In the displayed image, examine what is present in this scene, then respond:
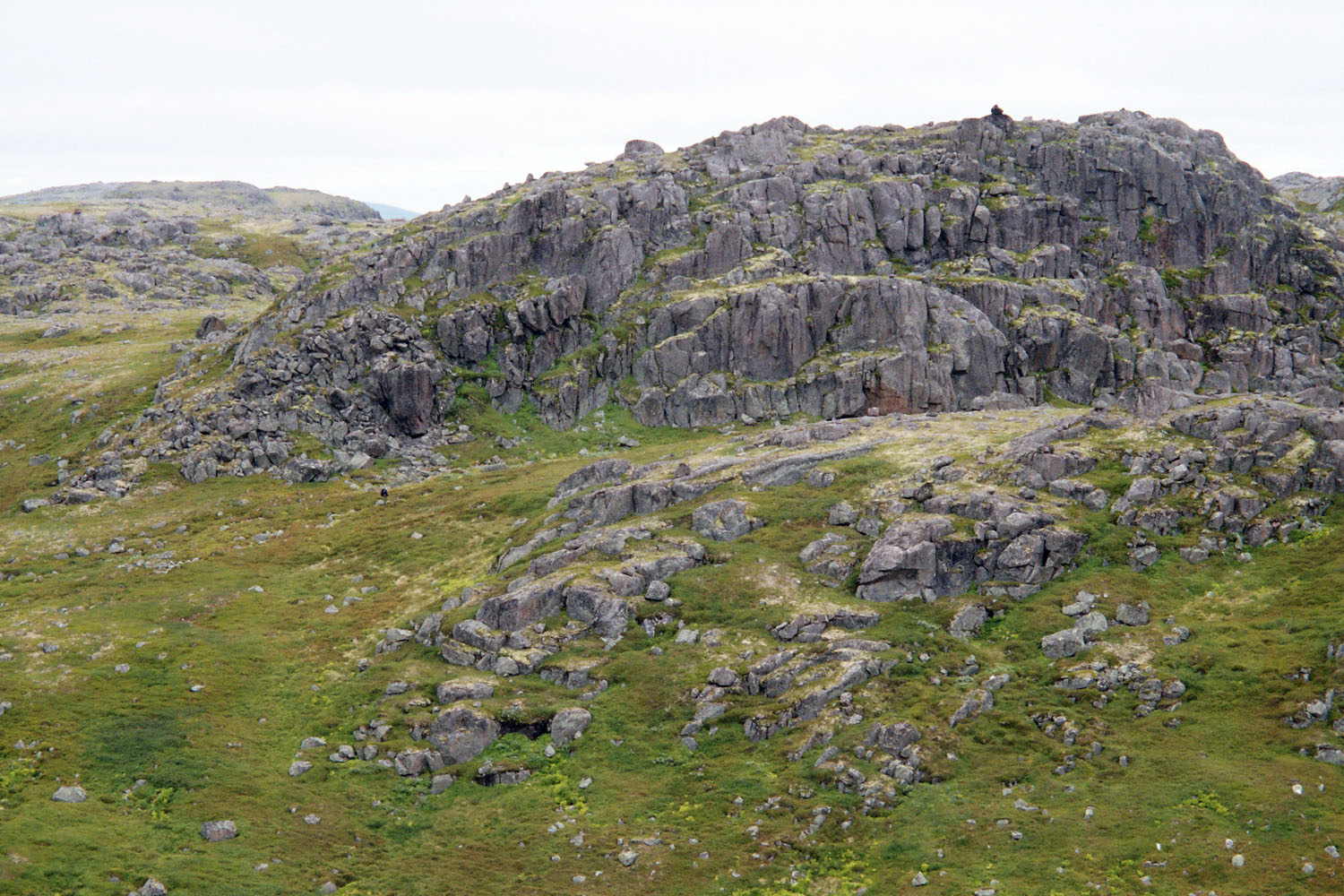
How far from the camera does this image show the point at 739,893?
109 feet

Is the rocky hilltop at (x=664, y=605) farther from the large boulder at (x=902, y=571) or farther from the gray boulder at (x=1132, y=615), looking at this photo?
the gray boulder at (x=1132, y=615)

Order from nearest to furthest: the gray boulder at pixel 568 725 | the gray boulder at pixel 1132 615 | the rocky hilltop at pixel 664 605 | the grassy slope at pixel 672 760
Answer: the grassy slope at pixel 672 760 < the rocky hilltop at pixel 664 605 < the gray boulder at pixel 568 725 < the gray boulder at pixel 1132 615

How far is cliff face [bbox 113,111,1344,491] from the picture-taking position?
105250 millimetres

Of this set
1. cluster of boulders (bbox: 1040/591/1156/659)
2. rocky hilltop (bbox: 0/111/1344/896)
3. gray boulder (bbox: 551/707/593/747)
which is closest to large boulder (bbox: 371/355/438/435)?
rocky hilltop (bbox: 0/111/1344/896)

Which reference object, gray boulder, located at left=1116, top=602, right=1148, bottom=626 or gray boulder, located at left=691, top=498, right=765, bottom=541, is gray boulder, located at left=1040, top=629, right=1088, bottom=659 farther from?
gray boulder, located at left=691, top=498, right=765, bottom=541

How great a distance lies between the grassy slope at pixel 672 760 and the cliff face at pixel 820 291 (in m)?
44.0

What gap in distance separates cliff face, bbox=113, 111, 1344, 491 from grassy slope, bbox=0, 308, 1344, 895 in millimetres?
43989

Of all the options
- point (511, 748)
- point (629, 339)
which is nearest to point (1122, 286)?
point (629, 339)

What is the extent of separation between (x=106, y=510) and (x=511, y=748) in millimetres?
56994

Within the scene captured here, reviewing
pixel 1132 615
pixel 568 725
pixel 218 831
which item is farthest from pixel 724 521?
pixel 218 831

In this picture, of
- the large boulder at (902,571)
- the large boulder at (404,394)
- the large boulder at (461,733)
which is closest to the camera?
the large boulder at (461,733)

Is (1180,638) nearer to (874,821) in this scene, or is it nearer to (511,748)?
(874,821)

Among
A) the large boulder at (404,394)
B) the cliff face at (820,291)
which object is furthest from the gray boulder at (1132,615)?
the large boulder at (404,394)

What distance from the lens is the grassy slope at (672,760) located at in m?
33.1
